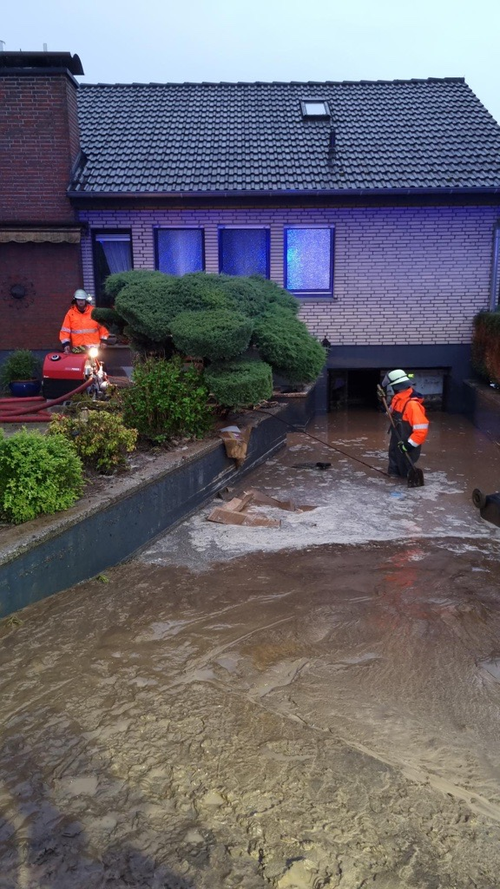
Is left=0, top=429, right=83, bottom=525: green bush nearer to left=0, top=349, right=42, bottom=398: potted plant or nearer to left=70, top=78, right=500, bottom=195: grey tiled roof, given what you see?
left=0, top=349, right=42, bottom=398: potted plant

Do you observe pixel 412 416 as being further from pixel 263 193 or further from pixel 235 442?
pixel 263 193

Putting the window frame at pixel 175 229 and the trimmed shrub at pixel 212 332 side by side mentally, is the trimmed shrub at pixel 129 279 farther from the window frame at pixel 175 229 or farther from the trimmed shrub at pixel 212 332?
the window frame at pixel 175 229

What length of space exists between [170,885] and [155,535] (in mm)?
4134

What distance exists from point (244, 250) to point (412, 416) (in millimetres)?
6632

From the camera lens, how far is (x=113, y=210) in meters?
13.2

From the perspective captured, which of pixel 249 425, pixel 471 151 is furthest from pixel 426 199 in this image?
pixel 249 425

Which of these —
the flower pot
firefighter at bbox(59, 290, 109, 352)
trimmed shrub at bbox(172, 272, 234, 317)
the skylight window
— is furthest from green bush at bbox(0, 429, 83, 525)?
the skylight window

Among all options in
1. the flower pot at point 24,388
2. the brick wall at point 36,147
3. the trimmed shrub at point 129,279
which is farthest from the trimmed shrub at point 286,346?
the brick wall at point 36,147

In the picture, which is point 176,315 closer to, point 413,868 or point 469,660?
point 469,660

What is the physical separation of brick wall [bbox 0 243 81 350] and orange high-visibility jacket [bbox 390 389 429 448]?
7296 mm

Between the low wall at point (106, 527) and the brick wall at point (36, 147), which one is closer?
the low wall at point (106, 527)

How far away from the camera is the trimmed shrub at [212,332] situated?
309 inches

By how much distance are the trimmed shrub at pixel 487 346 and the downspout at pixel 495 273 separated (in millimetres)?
474

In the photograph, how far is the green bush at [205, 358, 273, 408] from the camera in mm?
8242
